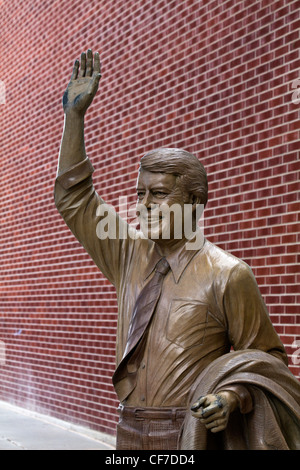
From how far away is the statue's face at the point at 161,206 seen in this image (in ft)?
9.80

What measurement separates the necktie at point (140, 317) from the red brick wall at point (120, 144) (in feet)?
8.48

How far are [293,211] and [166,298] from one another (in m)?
2.72

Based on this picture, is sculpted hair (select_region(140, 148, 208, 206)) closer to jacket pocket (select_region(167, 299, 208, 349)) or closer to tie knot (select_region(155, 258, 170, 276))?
tie knot (select_region(155, 258, 170, 276))

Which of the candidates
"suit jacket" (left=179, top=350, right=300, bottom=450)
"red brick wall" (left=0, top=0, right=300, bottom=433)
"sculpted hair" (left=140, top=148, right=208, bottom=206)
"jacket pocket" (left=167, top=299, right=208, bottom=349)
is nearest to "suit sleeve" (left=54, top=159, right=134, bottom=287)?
"sculpted hair" (left=140, top=148, right=208, bottom=206)

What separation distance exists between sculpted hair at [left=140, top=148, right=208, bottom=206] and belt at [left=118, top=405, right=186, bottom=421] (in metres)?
0.80

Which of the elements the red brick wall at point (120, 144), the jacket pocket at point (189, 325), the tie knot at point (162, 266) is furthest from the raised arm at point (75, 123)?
the red brick wall at point (120, 144)

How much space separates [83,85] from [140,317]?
0.96 meters

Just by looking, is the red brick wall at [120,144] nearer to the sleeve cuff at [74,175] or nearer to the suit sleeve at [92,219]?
the suit sleeve at [92,219]

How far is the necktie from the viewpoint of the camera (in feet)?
9.72

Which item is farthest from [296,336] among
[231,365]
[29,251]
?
[29,251]

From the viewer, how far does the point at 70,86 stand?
3.26 m

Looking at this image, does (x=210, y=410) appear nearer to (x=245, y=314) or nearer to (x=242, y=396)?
(x=242, y=396)
